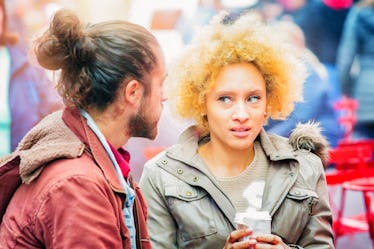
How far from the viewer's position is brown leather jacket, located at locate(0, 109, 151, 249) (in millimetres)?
1291

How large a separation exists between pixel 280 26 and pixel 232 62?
3.94m

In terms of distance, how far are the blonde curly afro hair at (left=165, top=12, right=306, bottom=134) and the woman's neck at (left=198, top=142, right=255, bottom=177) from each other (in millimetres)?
148

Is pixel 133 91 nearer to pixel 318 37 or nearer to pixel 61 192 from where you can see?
pixel 61 192

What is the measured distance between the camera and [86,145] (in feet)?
4.83

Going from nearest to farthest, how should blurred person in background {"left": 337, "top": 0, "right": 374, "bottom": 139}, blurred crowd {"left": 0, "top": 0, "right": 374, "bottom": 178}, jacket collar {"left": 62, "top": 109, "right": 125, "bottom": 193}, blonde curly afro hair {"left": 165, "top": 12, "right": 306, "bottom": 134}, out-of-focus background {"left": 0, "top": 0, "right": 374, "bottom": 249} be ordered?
jacket collar {"left": 62, "top": 109, "right": 125, "bottom": 193}
blonde curly afro hair {"left": 165, "top": 12, "right": 306, "bottom": 134}
out-of-focus background {"left": 0, "top": 0, "right": 374, "bottom": 249}
blurred crowd {"left": 0, "top": 0, "right": 374, "bottom": 178}
blurred person in background {"left": 337, "top": 0, "right": 374, "bottom": 139}

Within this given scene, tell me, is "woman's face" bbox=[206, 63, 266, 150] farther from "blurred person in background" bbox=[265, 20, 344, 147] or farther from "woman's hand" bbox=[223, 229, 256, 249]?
"blurred person in background" bbox=[265, 20, 344, 147]

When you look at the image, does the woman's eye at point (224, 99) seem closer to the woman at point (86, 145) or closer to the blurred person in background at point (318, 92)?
the woman at point (86, 145)

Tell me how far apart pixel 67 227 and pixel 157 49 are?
0.58 meters

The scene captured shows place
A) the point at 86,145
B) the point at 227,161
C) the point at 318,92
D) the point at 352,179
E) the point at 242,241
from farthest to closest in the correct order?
the point at 318,92, the point at 352,179, the point at 227,161, the point at 242,241, the point at 86,145

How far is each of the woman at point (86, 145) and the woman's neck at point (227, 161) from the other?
0.53 m

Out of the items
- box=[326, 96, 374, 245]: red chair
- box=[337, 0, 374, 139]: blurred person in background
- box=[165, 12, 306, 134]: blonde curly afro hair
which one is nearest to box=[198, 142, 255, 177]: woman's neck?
box=[165, 12, 306, 134]: blonde curly afro hair

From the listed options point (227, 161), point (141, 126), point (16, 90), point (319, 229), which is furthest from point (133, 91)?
point (16, 90)

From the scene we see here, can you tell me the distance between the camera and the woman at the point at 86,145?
131 cm

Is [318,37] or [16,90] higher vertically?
[318,37]
